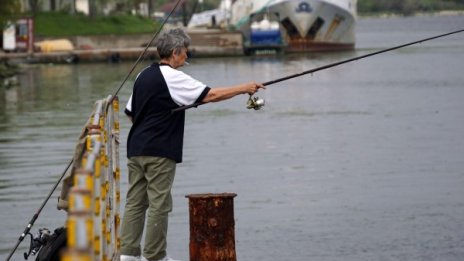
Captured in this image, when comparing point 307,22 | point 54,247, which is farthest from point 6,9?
point 54,247

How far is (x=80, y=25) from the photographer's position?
77438 mm

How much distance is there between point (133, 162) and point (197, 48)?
57997 millimetres

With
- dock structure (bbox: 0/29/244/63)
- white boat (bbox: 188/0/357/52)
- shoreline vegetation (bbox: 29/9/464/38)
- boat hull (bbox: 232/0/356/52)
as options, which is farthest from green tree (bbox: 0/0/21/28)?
boat hull (bbox: 232/0/356/52)

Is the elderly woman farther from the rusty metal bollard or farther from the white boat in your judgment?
the white boat

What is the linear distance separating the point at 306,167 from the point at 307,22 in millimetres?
58420

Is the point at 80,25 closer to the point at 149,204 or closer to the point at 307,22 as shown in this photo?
the point at 307,22

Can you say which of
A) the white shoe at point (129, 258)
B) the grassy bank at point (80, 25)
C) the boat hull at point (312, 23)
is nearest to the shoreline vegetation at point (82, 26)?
the grassy bank at point (80, 25)

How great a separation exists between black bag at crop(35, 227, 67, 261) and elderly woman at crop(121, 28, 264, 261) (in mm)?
784

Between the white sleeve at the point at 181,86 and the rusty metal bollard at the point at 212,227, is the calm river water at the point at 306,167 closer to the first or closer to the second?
the rusty metal bollard at the point at 212,227

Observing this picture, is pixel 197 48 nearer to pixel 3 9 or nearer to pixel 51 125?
pixel 3 9

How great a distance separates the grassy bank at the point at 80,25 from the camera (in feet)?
241

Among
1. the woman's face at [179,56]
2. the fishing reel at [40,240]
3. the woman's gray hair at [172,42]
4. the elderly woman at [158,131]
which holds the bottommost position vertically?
the fishing reel at [40,240]

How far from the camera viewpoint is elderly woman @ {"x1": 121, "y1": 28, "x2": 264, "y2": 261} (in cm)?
880

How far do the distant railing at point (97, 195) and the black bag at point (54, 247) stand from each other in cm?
29
